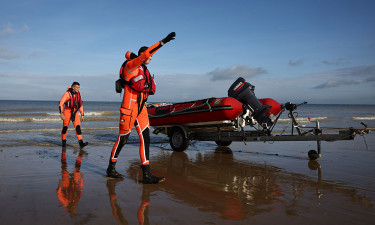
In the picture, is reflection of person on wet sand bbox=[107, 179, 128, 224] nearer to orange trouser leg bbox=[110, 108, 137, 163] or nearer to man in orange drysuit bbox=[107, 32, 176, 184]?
man in orange drysuit bbox=[107, 32, 176, 184]

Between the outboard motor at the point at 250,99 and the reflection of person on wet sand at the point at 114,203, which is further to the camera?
the outboard motor at the point at 250,99

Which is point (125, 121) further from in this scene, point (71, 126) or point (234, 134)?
point (71, 126)

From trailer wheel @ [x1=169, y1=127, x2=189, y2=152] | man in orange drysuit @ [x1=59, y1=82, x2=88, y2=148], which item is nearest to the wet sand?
trailer wheel @ [x1=169, y1=127, x2=189, y2=152]

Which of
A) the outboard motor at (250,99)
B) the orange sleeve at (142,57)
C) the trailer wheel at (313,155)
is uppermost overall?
the orange sleeve at (142,57)

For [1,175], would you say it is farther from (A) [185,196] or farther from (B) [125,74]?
(A) [185,196]

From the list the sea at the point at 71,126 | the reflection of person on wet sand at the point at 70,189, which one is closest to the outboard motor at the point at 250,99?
the sea at the point at 71,126

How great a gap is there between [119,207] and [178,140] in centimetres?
467

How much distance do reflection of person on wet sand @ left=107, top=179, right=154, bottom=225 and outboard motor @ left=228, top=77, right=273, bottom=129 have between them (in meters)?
3.46

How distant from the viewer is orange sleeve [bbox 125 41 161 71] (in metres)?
3.97

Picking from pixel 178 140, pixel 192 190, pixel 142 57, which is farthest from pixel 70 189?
pixel 178 140

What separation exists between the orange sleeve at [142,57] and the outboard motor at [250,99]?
319 cm

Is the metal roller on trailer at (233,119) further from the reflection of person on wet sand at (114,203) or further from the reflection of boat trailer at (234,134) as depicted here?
the reflection of person on wet sand at (114,203)

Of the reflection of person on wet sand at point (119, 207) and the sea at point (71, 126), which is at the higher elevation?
the sea at point (71, 126)

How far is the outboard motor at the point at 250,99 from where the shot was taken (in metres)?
6.64
